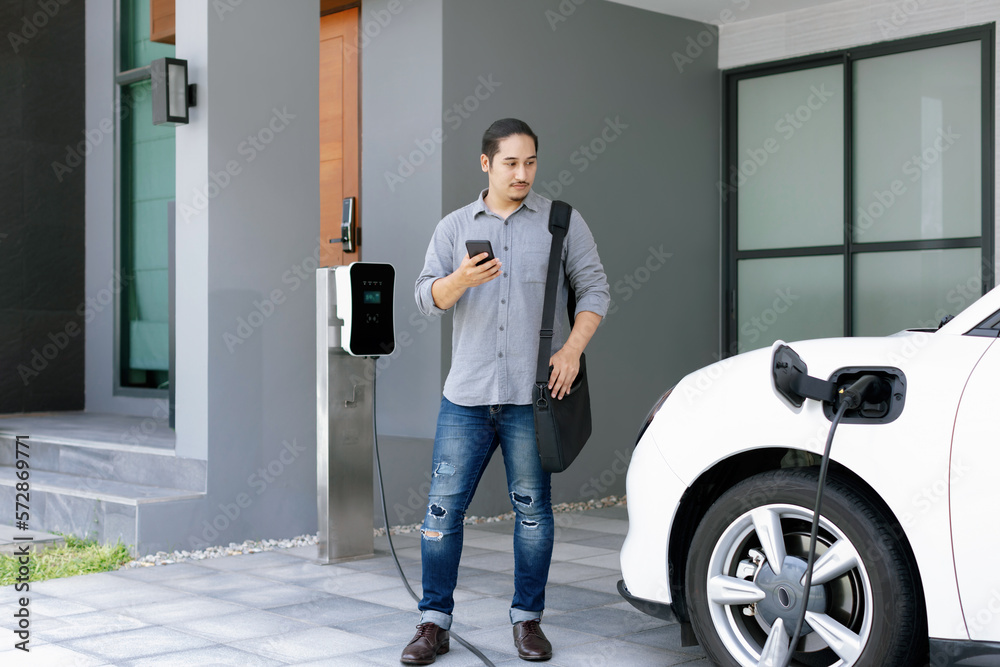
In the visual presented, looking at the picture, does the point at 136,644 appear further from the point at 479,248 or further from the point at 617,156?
the point at 617,156

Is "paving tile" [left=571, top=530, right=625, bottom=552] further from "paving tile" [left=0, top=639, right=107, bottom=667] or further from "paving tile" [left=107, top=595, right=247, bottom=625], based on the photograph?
"paving tile" [left=0, top=639, right=107, bottom=667]

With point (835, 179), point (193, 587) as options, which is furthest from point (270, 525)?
point (835, 179)

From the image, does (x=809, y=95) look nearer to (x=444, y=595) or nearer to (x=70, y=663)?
(x=444, y=595)

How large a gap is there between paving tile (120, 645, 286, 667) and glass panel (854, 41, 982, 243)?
223 inches

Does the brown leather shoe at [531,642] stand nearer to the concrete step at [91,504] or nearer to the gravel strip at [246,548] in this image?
the gravel strip at [246,548]

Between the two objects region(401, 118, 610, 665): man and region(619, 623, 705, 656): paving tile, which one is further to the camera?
region(619, 623, 705, 656): paving tile

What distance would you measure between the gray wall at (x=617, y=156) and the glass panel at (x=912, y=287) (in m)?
1.22

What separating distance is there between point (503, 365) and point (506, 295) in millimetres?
257

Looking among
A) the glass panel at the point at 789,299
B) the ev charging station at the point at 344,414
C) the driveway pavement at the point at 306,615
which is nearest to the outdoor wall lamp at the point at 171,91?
the ev charging station at the point at 344,414

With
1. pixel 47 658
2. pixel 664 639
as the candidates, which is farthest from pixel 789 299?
pixel 47 658

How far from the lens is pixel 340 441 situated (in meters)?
5.79

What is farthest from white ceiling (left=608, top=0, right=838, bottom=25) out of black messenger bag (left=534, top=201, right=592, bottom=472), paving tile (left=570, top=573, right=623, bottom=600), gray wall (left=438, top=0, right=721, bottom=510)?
black messenger bag (left=534, top=201, right=592, bottom=472)

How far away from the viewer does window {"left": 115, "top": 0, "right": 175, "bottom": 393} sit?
973 cm

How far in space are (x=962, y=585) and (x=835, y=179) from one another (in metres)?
5.69
